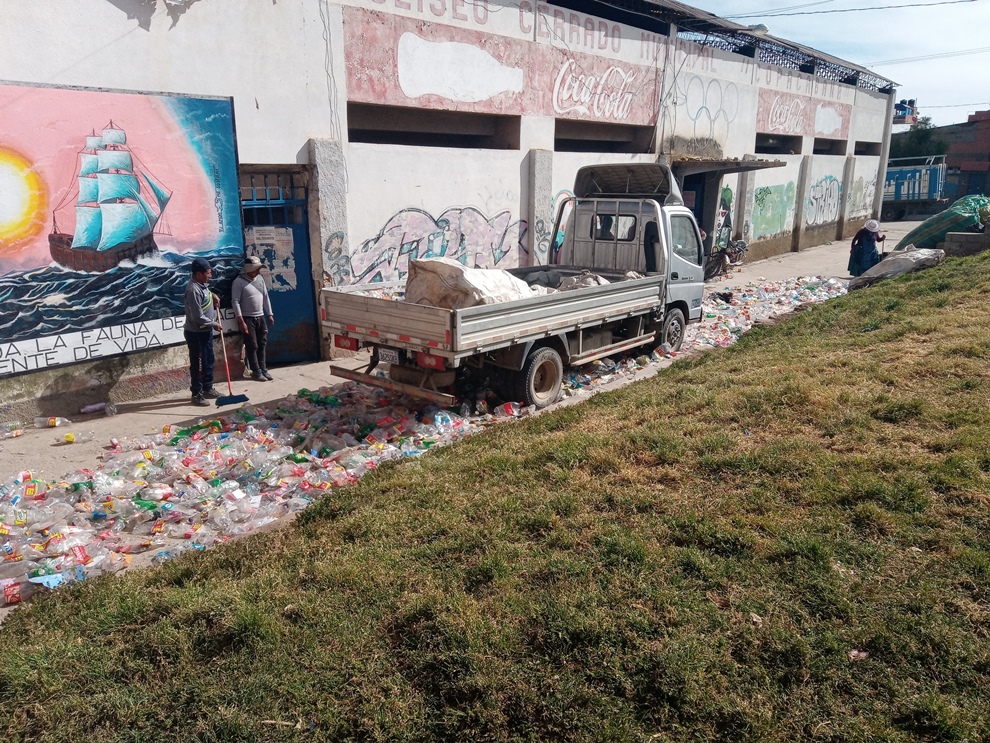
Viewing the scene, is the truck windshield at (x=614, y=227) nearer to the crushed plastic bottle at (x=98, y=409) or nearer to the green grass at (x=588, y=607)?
the green grass at (x=588, y=607)

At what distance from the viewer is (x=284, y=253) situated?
9.88 m

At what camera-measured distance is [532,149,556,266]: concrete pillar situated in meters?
13.1

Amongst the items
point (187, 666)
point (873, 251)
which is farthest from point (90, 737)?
point (873, 251)

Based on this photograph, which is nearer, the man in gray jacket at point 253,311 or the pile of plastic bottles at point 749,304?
the man in gray jacket at point 253,311

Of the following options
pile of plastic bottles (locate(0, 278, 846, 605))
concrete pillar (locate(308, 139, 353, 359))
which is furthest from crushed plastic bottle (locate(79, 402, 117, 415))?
concrete pillar (locate(308, 139, 353, 359))

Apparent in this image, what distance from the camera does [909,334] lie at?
8359 millimetres

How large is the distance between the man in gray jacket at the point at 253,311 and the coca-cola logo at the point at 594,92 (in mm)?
7250

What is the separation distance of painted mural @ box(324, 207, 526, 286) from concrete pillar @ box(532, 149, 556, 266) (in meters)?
0.29

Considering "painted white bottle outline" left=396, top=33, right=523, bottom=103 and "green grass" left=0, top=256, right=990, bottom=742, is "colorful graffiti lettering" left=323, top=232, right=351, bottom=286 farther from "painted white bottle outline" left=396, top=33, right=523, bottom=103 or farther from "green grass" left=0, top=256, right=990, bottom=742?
"green grass" left=0, top=256, right=990, bottom=742

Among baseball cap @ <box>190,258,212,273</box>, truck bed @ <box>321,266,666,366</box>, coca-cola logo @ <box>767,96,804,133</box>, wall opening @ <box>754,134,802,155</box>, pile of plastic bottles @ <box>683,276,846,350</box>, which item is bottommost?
pile of plastic bottles @ <box>683,276,846,350</box>

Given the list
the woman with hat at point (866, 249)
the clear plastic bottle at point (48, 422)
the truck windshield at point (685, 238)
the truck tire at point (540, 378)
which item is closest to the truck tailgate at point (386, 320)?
the truck tire at point (540, 378)

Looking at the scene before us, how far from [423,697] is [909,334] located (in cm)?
763

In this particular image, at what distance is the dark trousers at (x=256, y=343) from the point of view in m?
9.12

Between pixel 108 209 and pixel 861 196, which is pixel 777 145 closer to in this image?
pixel 861 196
